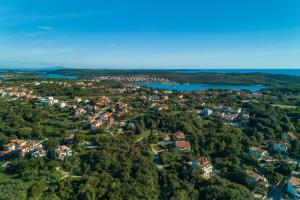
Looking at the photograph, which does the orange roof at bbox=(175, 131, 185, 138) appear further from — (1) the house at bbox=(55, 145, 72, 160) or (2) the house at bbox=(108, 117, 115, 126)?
(1) the house at bbox=(55, 145, 72, 160)

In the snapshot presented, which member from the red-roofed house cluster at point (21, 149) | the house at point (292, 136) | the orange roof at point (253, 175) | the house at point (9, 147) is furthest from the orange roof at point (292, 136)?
the house at point (9, 147)

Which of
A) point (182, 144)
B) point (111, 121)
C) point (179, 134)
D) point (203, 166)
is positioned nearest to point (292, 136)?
point (179, 134)

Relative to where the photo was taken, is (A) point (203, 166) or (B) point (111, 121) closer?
(A) point (203, 166)

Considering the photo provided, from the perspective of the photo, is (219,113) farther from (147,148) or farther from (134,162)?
(134,162)

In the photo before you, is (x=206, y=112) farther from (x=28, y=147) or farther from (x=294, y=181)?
(x=28, y=147)

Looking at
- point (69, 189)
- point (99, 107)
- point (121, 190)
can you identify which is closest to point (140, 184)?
point (121, 190)

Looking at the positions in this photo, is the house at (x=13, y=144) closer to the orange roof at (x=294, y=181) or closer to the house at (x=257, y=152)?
the house at (x=257, y=152)

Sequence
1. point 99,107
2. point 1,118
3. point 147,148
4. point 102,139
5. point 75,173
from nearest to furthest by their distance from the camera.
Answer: point 75,173, point 147,148, point 102,139, point 1,118, point 99,107
